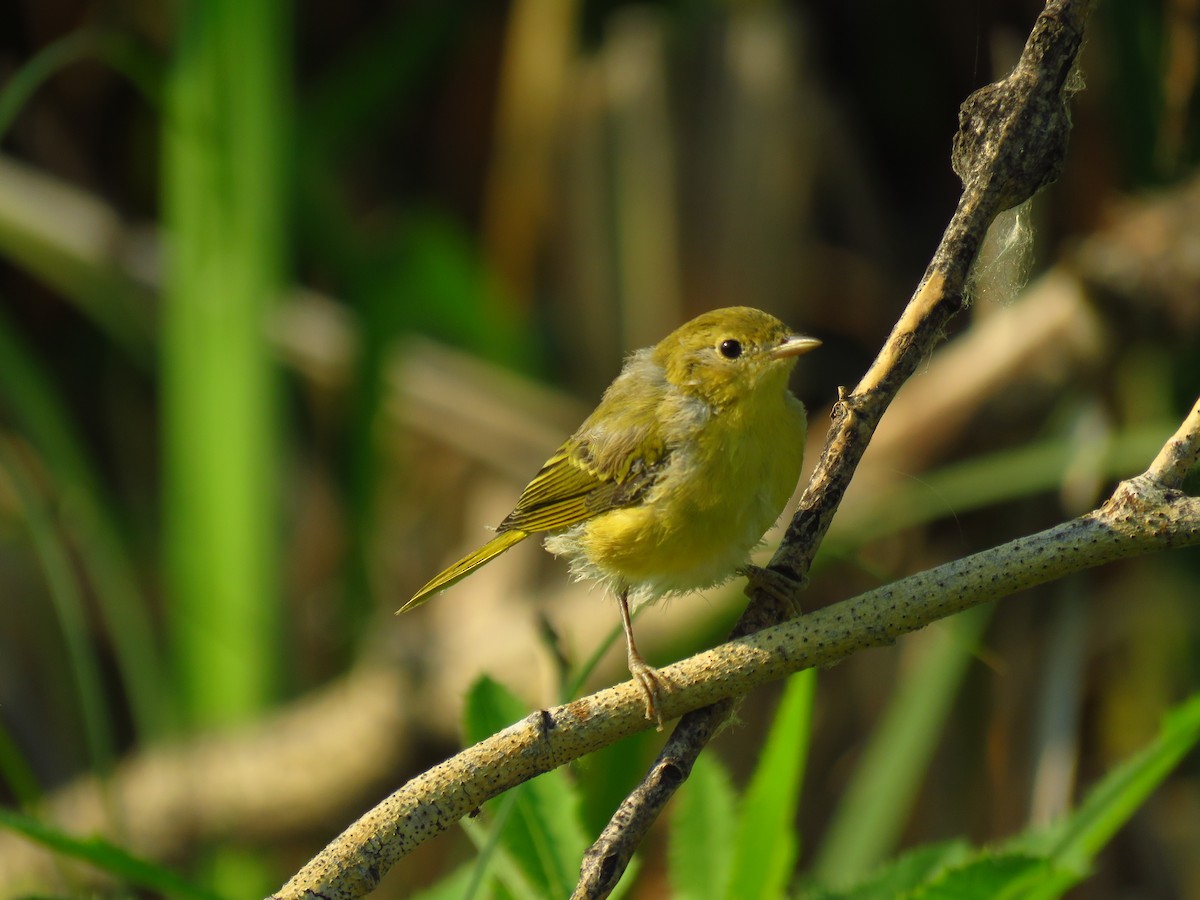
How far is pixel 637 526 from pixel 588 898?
1018 millimetres

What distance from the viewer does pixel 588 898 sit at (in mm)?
1027

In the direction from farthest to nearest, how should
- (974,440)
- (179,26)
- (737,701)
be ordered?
(179,26)
(974,440)
(737,701)

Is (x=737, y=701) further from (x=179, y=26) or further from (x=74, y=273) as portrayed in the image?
(x=74, y=273)

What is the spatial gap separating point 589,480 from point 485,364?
6.82 feet

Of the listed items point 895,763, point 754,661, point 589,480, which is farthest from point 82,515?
point 754,661

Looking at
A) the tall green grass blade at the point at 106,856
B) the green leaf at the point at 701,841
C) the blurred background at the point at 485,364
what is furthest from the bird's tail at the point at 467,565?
the tall green grass blade at the point at 106,856

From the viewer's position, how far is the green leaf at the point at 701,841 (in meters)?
1.49

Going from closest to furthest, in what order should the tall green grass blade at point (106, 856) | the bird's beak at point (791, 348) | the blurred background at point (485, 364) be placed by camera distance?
the tall green grass blade at point (106, 856)
the bird's beak at point (791, 348)
the blurred background at point (485, 364)

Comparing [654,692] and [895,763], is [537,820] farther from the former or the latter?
[895,763]

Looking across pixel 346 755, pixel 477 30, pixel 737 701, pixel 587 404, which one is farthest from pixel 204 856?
pixel 737 701

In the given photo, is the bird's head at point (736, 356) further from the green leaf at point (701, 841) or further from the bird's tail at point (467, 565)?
the green leaf at point (701, 841)

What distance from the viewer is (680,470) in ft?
6.68

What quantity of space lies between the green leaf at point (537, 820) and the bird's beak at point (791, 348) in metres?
0.80

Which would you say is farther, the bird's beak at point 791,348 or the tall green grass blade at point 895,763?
the tall green grass blade at point 895,763
